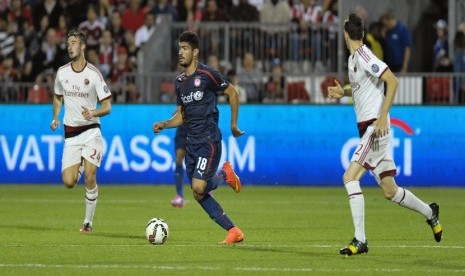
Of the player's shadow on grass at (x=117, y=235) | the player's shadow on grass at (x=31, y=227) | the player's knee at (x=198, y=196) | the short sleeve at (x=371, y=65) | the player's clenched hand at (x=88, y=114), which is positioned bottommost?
the player's shadow on grass at (x=31, y=227)

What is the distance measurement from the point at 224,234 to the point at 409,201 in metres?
3.12

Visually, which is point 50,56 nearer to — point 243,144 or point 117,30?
point 117,30

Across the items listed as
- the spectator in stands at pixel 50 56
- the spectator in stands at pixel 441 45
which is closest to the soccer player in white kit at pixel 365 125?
the spectator in stands at pixel 441 45

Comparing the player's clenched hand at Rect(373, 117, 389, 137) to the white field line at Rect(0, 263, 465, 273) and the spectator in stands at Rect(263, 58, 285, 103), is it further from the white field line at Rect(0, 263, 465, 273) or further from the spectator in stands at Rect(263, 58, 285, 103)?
the spectator in stands at Rect(263, 58, 285, 103)

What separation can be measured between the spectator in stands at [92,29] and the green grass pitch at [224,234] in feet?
18.4

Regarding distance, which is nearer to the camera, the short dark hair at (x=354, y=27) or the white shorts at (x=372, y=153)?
the short dark hair at (x=354, y=27)

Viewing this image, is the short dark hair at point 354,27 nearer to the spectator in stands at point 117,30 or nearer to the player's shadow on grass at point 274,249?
the player's shadow on grass at point 274,249

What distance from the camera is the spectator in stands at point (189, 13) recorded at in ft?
92.5

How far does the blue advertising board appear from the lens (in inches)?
958

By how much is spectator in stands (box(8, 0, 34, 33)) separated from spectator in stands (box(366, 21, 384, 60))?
858cm

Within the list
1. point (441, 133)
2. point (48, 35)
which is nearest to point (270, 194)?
point (441, 133)

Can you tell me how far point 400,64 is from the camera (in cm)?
2631

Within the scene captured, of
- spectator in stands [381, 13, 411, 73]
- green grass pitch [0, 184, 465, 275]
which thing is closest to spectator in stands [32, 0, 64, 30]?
green grass pitch [0, 184, 465, 275]

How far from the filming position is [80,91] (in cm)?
1582
